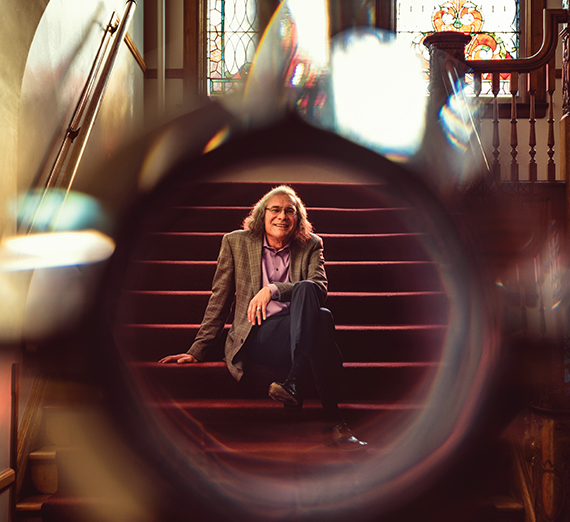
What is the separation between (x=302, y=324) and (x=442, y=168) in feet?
6.07

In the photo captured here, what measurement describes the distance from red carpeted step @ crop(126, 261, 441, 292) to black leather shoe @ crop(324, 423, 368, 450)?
3.51 ft

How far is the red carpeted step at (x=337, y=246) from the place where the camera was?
3092 millimetres

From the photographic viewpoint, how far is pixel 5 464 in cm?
173

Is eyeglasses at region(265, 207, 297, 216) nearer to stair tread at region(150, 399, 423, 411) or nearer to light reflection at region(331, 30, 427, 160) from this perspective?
stair tread at region(150, 399, 423, 411)

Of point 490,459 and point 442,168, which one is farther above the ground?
point 442,168

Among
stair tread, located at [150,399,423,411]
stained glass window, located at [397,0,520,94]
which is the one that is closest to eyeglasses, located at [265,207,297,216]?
stair tread, located at [150,399,423,411]

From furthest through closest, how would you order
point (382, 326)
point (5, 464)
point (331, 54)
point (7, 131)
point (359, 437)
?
point (331, 54), point (382, 326), point (359, 437), point (7, 131), point (5, 464)

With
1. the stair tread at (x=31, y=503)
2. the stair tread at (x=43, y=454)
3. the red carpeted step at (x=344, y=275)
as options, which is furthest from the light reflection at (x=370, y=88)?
the stair tread at (x=31, y=503)

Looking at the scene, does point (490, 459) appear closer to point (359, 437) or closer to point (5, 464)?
point (359, 437)

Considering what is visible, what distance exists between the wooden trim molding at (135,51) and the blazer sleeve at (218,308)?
2.55 meters

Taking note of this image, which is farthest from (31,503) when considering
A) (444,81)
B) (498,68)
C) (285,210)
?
(498,68)

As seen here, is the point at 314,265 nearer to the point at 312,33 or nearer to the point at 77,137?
the point at 77,137

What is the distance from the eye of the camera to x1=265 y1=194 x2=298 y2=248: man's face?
227 cm

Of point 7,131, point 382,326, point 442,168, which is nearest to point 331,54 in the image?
point 442,168
